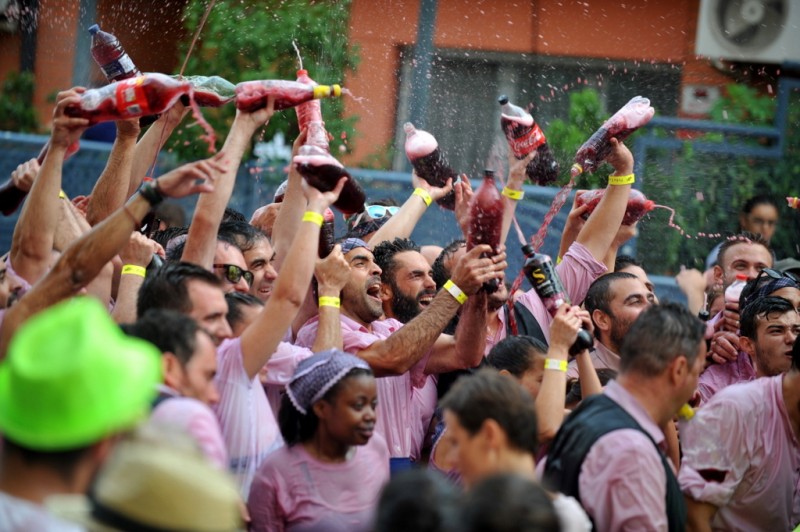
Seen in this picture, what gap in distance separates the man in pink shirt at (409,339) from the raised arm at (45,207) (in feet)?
4.01

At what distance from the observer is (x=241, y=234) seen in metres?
5.46

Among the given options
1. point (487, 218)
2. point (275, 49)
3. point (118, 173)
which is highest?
point (275, 49)

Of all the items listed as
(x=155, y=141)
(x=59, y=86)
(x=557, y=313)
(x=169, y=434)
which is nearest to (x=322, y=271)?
(x=557, y=313)

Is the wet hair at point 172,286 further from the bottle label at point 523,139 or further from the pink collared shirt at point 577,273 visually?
the pink collared shirt at point 577,273

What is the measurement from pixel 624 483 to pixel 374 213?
3.82 metres

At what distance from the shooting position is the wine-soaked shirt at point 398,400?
5227mm

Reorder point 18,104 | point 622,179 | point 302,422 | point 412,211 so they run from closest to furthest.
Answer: point 302,422, point 622,179, point 412,211, point 18,104

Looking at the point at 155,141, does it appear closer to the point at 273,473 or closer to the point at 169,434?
the point at 273,473

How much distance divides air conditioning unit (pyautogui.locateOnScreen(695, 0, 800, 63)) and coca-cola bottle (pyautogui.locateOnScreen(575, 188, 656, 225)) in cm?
449

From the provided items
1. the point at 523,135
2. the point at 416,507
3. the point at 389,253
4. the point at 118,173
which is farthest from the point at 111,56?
the point at 416,507

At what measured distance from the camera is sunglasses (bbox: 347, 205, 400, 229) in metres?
7.16

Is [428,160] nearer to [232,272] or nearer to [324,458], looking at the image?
[232,272]

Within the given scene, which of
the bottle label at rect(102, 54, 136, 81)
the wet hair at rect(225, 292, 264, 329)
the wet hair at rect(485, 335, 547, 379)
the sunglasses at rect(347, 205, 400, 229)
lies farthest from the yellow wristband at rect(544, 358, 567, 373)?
the sunglasses at rect(347, 205, 400, 229)

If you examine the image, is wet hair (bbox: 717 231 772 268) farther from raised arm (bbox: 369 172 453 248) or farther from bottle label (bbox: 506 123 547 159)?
bottle label (bbox: 506 123 547 159)
